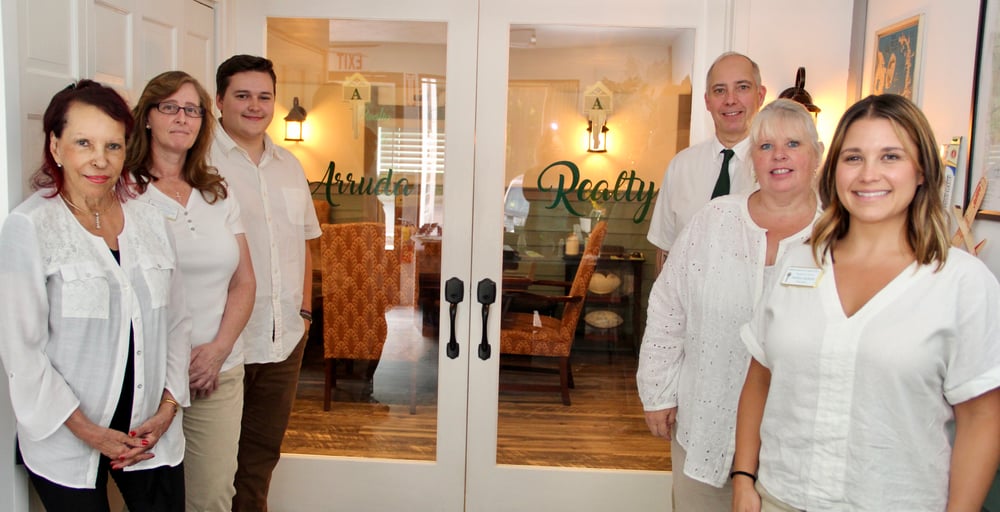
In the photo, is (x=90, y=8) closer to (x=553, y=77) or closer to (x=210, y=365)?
(x=210, y=365)

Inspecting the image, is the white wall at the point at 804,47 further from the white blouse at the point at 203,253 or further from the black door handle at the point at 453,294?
the white blouse at the point at 203,253

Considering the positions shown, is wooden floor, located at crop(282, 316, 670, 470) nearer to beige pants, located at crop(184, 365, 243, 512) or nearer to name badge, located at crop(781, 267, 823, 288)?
beige pants, located at crop(184, 365, 243, 512)

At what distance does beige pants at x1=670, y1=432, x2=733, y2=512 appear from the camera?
2.21 m

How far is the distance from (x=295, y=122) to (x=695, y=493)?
2078 mm

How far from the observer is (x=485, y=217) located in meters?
3.21

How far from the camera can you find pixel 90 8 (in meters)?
2.26

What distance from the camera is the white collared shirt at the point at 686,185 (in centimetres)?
283

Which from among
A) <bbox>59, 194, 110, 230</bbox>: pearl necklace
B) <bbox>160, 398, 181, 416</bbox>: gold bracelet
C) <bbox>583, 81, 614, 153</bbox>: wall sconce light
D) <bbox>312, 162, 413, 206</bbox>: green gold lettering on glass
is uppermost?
<bbox>583, 81, 614, 153</bbox>: wall sconce light

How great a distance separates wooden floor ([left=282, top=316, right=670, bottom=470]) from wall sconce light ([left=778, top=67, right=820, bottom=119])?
46.5 inches

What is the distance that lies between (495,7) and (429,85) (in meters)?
0.40

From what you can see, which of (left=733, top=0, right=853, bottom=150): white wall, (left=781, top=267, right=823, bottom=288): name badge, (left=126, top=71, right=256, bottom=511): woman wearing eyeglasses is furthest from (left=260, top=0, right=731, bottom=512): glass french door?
(left=781, top=267, right=823, bottom=288): name badge

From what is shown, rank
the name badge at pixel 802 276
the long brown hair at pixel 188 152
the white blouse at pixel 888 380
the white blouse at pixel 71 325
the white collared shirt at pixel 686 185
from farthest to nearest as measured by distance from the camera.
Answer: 1. the white collared shirt at pixel 686 185
2. the long brown hair at pixel 188 152
3. the white blouse at pixel 71 325
4. the name badge at pixel 802 276
5. the white blouse at pixel 888 380

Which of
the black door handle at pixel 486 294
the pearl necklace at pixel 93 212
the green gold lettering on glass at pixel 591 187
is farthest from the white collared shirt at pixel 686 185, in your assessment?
the pearl necklace at pixel 93 212

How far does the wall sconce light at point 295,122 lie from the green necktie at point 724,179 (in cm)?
164
